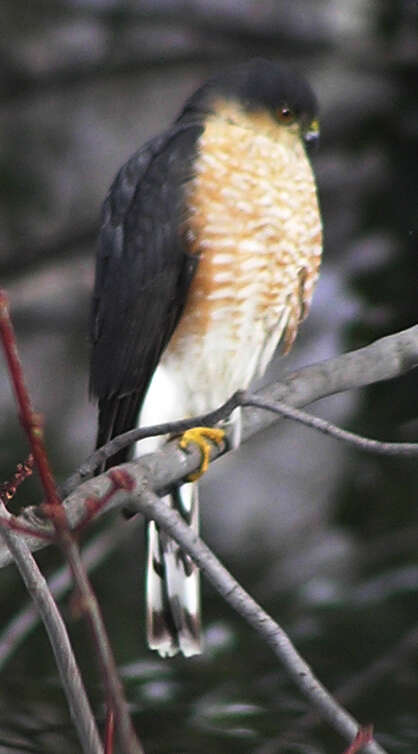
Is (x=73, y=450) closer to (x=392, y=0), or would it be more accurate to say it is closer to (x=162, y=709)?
(x=162, y=709)

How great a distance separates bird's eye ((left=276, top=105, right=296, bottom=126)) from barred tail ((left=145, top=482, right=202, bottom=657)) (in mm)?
661

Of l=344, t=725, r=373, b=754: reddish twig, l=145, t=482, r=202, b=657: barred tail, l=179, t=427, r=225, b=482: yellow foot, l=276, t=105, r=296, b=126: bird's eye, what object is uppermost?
l=276, t=105, r=296, b=126: bird's eye

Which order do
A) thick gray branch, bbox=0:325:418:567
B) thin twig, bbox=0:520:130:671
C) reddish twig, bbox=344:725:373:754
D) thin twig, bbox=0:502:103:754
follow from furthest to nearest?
thin twig, bbox=0:520:130:671
thick gray branch, bbox=0:325:418:567
reddish twig, bbox=344:725:373:754
thin twig, bbox=0:502:103:754

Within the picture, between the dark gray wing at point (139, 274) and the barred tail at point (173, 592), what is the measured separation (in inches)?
9.3

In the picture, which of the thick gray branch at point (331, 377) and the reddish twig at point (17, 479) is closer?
the reddish twig at point (17, 479)

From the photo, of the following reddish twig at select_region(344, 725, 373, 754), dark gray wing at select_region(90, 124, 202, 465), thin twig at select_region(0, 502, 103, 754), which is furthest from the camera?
dark gray wing at select_region(90, 124, 202, 465)

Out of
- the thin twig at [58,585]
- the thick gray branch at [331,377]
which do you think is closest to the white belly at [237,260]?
the thick gray branch at [331,377]

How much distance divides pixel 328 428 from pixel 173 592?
1026 mm

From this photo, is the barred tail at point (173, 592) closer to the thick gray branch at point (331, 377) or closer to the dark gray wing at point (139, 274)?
the dark gray wing at point (139, 274)

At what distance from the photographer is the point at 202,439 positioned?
7.14 ft

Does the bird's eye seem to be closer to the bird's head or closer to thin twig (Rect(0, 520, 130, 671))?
the bird's head

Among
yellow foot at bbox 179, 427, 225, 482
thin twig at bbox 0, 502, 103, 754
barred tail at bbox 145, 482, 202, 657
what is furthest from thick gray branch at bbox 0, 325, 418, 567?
thin twig at bbox 0, 502, 103, 754

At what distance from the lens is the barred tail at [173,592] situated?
2.42 meters

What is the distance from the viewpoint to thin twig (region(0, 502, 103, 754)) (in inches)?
49.9
